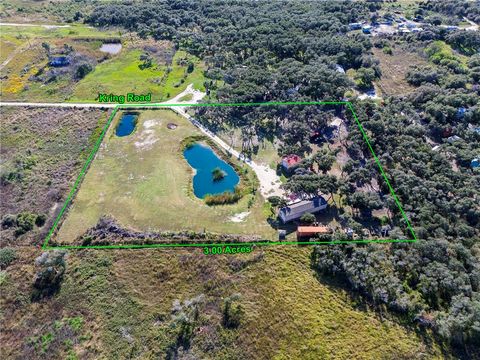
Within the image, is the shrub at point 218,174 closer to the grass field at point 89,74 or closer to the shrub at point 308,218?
the shrub at point 308,218

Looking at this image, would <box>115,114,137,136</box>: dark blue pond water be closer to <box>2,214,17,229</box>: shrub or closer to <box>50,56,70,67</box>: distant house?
<box>2,214,17,229</box>: shrub

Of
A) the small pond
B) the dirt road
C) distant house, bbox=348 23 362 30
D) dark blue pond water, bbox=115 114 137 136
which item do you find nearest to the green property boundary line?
the dirt road

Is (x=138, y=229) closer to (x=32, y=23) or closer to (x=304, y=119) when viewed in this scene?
(x=304, y=119)

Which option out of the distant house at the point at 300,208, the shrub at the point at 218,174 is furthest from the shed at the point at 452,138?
the shrub at the point at 218,174

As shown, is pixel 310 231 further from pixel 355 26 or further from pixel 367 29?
pixel 355 26

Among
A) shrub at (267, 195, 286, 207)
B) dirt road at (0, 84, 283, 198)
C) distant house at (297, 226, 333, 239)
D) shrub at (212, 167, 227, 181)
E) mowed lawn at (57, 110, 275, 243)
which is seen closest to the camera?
distant house at (297, 226, 333, 239)

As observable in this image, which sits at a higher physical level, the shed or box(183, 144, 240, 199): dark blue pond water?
the shed
